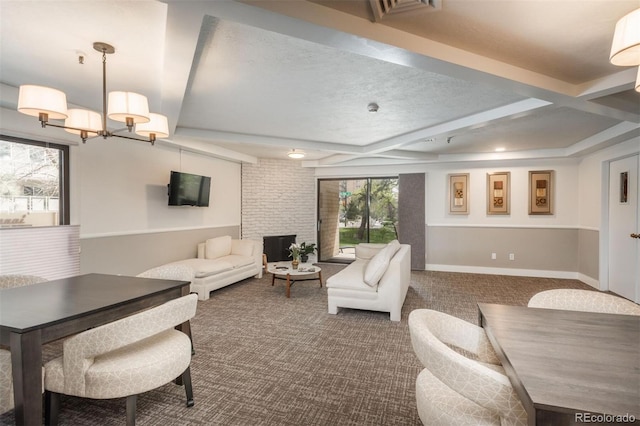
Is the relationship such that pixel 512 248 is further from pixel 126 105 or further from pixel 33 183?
pixel 33 183

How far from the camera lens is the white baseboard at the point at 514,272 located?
5843 mm

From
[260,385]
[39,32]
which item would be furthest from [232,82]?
[260,385]

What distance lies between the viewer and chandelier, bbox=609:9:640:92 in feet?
4.10

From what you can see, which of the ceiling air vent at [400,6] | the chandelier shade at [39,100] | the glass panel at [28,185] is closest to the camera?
the ceiling air vent at [400,6]

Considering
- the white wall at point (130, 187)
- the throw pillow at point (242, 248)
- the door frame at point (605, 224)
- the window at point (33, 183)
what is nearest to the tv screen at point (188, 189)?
the white wall at point (130, 187)

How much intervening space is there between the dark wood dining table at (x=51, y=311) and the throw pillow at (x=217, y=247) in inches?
114

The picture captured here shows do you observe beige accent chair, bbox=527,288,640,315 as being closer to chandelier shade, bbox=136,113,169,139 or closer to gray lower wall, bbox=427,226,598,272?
chandelier shade, bbox=136,113,169,139

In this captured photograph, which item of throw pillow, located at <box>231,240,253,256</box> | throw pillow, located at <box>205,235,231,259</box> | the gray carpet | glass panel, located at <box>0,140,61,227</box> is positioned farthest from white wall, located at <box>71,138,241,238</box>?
the gray carpet

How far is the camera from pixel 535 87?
8.18ft

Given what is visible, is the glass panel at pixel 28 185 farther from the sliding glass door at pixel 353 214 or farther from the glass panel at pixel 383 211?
the glass panel at pixel 383 211

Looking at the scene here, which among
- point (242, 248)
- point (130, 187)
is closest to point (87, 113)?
point (130, 187)

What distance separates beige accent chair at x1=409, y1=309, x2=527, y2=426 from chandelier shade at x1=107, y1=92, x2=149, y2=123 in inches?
83.9

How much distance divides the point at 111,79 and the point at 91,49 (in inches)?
20.4

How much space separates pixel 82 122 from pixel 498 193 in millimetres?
6685
